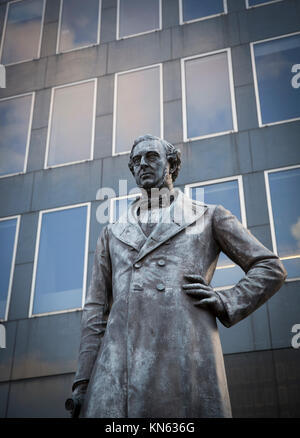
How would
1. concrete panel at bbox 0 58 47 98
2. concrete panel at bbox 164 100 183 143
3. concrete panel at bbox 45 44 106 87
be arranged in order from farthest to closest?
1. concrete panel at bbox 0 58 47 98
2. concrete panel at bbox 45 44 106 87
3. concrete panel at bbox 164 100 183 143

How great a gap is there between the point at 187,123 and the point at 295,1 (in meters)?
4.61

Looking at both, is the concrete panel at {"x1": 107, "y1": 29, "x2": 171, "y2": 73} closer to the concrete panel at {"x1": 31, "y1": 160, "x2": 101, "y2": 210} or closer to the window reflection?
the window reflection

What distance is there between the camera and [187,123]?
16250 millimetres

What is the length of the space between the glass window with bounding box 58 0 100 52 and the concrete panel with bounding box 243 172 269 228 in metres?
7.38

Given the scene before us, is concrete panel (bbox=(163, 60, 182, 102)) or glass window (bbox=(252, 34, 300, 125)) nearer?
glass window (bbox=(252, 34, 300, 125))

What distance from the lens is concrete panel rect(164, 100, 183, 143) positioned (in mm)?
16172

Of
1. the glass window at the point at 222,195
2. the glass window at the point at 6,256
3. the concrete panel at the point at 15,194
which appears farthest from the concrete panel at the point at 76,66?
the glass window at the point at 222,195

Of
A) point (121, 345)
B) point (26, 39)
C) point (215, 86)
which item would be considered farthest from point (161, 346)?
point (26, 39)

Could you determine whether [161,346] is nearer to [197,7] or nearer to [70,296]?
[70,296]

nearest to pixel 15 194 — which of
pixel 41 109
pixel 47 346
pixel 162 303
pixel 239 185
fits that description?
pixel 41 109

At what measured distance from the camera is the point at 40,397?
13789 millimetres

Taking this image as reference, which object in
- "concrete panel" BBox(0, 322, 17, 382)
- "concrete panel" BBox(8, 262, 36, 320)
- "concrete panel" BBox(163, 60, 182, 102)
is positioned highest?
"concrete panel" BBox(163, 60, 182, 102)

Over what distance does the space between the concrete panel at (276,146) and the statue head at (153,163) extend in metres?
10.0

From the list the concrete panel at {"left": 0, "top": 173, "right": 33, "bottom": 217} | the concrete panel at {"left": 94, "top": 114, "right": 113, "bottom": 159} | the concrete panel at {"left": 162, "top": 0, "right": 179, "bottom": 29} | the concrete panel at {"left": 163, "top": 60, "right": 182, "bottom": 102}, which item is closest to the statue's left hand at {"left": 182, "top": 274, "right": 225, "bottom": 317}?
the concrete panel at {"left": 94, "top": 114, "right": 113, "bottom": 159}
